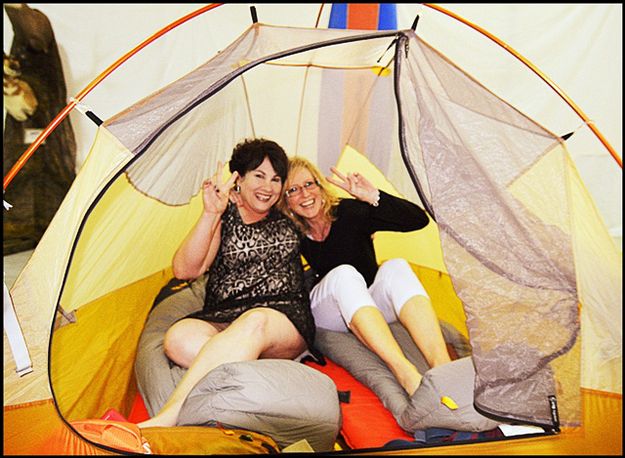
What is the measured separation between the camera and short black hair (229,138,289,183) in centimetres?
184

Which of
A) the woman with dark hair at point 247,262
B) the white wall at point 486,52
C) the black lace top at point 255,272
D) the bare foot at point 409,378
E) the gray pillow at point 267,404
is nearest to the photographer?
the gray pillow at point 267,404

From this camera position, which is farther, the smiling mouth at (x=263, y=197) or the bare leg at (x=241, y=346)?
the smiling mouth at (x=263, y=197)

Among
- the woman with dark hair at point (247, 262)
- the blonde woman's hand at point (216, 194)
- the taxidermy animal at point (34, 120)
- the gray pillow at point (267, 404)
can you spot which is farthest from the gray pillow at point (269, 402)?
the taxidermy animal at point (34, 120)

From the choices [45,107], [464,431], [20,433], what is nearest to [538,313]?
[464,431]

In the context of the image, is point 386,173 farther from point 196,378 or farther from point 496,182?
point 196,378

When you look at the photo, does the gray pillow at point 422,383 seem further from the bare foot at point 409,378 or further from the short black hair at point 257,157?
the short black hair at point 257,157

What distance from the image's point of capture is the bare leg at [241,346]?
1417 mm

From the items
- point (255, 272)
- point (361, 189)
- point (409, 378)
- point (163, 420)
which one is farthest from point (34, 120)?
point (409, 378)

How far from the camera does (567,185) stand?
1491mm

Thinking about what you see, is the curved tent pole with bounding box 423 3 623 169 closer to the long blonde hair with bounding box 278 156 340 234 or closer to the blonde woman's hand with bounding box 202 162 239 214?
the long blonde hair with bounding box 278 156 340 234

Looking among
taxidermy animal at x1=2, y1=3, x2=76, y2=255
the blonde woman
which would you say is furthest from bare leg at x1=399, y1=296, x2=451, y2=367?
taxidermy animal at x1=2, y1=3, x2=76, y2=255

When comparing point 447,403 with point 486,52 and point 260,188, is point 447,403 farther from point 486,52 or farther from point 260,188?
point 486,52

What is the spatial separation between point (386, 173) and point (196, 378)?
980mm

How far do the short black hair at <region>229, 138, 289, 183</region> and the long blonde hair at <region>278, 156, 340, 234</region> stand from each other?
4 cm
